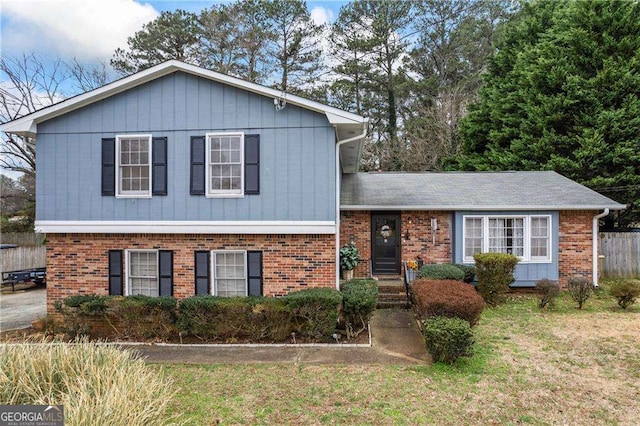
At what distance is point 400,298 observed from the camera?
10594 millimetres

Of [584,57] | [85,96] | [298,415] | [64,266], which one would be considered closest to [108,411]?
[298,415]

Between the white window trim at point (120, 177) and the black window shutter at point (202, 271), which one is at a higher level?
the white window trim at point (120, 177)

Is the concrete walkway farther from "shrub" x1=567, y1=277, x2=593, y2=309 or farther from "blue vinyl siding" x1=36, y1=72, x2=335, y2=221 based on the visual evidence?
"shrub" x1=567, y1=277, x2=593, y2=309

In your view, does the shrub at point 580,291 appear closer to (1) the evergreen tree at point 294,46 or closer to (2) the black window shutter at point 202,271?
(2) the black window shutter at point 202,271

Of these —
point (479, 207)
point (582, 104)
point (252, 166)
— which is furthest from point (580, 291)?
point (582, 104)

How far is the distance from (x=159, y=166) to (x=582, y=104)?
1954 centimetres

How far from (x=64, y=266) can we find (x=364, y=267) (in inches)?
333

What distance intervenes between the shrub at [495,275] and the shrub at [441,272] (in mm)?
666

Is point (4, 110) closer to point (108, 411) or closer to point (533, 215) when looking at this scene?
point (108, 411)

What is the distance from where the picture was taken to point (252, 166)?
8.73 metres

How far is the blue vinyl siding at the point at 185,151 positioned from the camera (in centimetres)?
866

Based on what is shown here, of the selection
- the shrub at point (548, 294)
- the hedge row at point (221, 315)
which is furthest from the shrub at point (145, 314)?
the shrub at point (548, 294)

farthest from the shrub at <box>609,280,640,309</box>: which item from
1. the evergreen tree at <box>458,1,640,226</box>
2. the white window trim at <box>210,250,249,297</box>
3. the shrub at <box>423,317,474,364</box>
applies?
the white window trim at <box>210,250,249,297</box>

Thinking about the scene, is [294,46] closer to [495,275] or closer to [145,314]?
[495,275]
